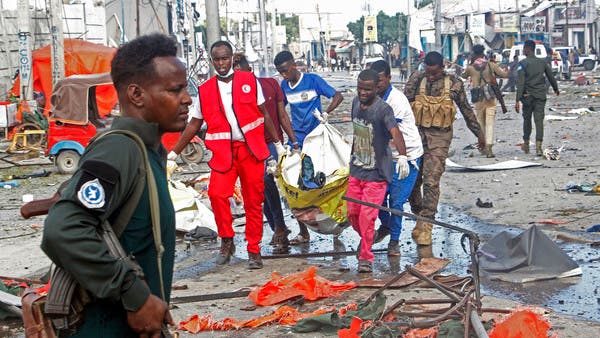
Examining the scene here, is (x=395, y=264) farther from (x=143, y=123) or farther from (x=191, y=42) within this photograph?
(x=191, y=42)

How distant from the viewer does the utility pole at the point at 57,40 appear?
22672 mm

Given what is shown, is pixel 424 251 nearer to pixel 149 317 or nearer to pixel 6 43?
pixel 149 317

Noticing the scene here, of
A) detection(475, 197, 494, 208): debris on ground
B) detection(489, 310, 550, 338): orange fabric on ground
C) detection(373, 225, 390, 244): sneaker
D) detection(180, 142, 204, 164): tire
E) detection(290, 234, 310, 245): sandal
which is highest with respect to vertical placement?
detection(180, 142, 204, 164): tire

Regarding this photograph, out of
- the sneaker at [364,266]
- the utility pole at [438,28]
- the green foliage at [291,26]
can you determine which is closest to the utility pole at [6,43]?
the utility pole at [438,28]

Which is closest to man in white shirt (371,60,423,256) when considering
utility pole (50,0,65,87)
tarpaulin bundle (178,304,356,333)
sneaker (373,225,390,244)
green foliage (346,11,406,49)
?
sneaker (373,225,390,244)

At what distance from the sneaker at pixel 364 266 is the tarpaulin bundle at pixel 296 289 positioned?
0.63 m

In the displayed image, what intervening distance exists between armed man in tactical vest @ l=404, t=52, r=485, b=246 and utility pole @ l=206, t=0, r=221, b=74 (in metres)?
4.01

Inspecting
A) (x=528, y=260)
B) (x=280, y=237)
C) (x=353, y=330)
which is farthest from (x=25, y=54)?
(x=353, y=330)

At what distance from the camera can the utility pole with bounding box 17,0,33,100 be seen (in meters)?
24.8

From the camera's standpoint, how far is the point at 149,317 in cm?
279

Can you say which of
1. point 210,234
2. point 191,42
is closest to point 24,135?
point 210,234

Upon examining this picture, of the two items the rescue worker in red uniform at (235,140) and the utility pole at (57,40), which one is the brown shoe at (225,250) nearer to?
the rescue worker in red uniform at (235,140)

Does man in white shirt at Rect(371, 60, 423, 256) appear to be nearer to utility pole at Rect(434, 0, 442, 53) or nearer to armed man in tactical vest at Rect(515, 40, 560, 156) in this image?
armed man in tactical vest at Rect(515, 40, 560, 156)

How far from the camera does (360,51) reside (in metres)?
101
